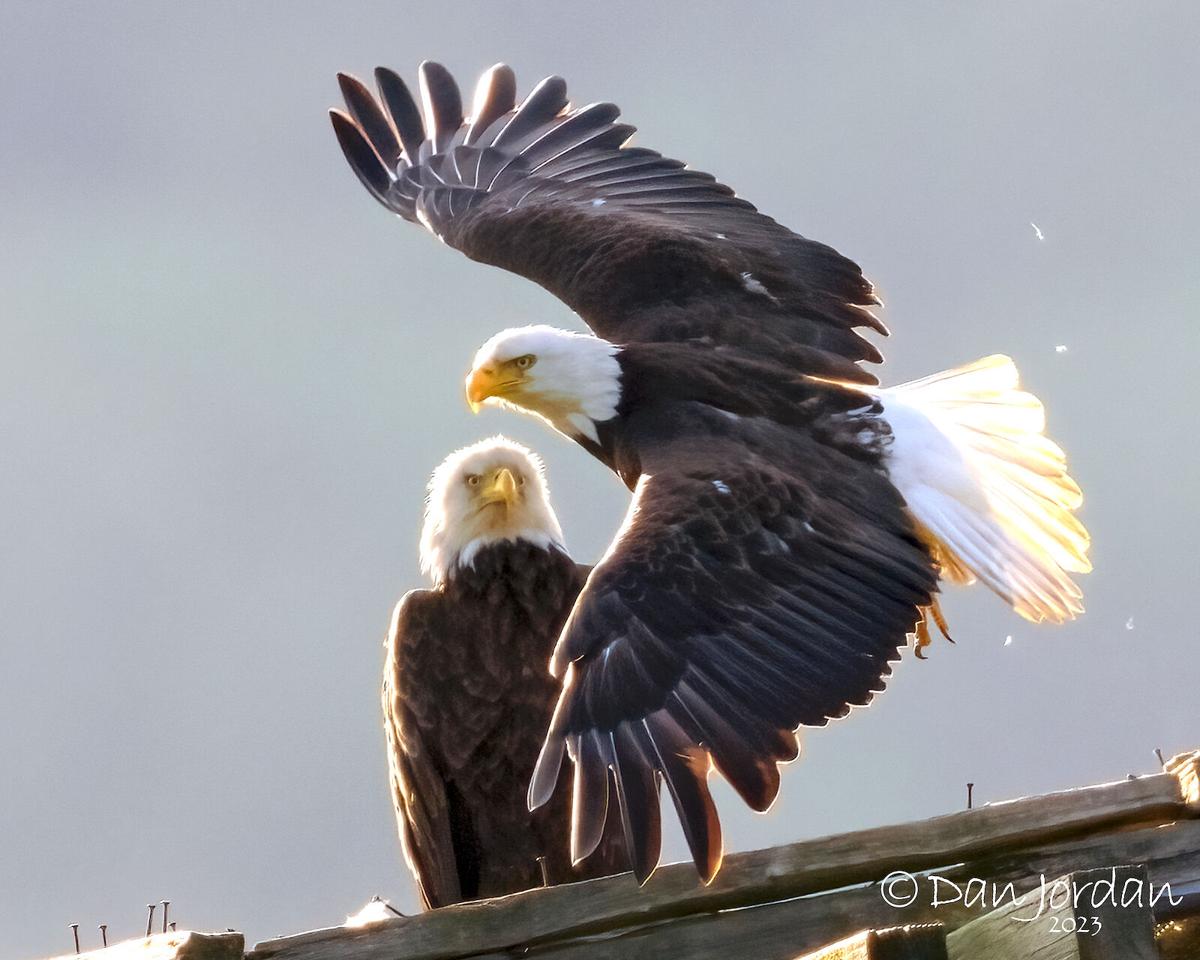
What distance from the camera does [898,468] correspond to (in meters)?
4.67

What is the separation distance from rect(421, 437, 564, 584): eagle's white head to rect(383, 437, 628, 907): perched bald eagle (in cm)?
4

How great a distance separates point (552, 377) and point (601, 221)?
0.82 meters

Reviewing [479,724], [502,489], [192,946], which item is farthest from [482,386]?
[192,946]

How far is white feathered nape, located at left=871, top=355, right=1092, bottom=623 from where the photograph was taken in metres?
4.70

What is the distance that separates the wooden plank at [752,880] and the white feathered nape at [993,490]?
1709 millimetres

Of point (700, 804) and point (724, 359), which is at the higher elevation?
point (724, 359)

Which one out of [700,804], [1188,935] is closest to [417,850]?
[700,804]

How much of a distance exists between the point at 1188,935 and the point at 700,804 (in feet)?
2.80

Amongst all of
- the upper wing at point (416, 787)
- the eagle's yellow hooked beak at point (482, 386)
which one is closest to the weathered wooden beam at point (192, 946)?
the upper wing at point (416, 787)

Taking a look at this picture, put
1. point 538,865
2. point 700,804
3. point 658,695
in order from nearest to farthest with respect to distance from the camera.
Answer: point 700,804, point 658,695, point 538,865

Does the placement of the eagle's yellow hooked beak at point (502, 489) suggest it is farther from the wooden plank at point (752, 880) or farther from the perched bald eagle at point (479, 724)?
the wooden plank at point (752, 880)

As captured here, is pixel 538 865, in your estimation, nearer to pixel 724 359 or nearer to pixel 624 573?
pixel 624 573

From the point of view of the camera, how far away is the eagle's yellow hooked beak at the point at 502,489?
15.5 ft

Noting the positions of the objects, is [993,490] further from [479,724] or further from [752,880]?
[752,880]
